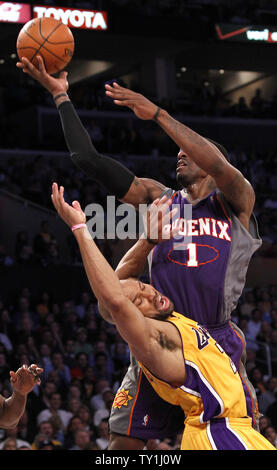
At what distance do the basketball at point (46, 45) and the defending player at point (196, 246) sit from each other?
0.35 ft

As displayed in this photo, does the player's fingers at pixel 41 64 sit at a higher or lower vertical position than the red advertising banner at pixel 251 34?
lower

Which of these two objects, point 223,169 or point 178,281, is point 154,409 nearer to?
point 178,281

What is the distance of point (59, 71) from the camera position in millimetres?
4879

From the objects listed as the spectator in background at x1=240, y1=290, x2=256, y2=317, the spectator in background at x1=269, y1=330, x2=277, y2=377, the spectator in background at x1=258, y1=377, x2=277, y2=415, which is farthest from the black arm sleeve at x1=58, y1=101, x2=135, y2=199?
the spectator in background at x1=240, y1=290, x2=256, y2=317

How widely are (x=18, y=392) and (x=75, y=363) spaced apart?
661cm

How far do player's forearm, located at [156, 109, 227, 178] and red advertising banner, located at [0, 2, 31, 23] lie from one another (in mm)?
14113

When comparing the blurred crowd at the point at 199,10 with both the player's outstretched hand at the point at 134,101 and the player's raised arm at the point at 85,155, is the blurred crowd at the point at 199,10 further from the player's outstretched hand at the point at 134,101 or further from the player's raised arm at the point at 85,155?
the player's outstretched hand at the point at 134,101

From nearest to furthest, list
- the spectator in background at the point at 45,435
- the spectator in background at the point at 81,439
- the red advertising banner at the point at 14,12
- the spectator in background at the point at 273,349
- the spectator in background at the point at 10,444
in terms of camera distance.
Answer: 1. the spectator in background at the point at 10,444
2. the spectator in background at the point at 45,435
3. the spectator in background at the point at 81,439
4. the spectator in background at the point at 273,349
5. the red advertising banner at the point at 14,12

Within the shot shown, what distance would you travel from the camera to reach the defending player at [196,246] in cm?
452

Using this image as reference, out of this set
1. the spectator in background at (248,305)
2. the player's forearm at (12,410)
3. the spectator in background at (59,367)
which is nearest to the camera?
the player's forearm at (12,410)

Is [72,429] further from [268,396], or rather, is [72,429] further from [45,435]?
[268,396]

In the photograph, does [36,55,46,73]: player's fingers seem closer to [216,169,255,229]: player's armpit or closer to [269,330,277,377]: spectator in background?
[216,169,255,229]: player's armpit

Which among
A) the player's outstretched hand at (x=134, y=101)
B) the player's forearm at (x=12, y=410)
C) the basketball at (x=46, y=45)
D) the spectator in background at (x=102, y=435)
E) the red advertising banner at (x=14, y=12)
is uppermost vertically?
the red advertising banner at (x=14, y=12)

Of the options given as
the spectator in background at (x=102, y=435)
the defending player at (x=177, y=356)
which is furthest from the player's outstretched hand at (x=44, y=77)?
the spectator in background at (x=102, y=435)
